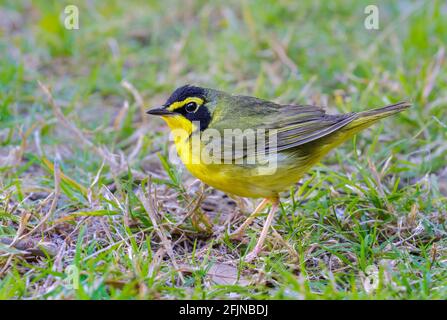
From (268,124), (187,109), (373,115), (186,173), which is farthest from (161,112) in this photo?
(373,115)

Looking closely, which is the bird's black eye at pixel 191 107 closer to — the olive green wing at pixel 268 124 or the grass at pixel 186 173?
the olive green wing at pixel 268 124

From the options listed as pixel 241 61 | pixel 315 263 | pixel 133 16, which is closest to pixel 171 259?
pixel 315 263

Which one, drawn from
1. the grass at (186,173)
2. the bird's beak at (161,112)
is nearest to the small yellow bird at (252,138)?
the bird's beak at (161,112)

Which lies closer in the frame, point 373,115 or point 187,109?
point 373,115

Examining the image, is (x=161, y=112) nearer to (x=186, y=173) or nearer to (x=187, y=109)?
(x=187, y=109)

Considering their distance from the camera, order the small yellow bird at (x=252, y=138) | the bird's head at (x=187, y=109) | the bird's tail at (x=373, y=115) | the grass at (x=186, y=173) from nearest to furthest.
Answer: the grass at (x=186, y=173), the small yellow bird at (x=252, y=138), the bird's tail at (x=373, y=115), the bird's head at (x=187, y=109)

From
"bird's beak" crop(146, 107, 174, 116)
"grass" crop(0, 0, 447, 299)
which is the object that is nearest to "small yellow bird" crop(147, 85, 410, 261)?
"bird's beak" crop(146, 107, 174, 116)
